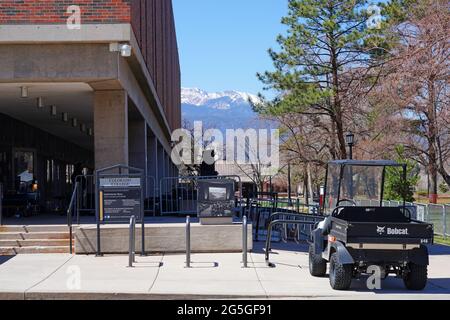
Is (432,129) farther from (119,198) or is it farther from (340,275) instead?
(340,275)

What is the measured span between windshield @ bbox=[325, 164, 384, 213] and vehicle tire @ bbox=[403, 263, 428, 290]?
1571mm

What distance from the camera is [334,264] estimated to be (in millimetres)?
10328

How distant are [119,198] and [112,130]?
12.5 ft

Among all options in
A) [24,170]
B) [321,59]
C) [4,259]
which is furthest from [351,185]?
[321,59]

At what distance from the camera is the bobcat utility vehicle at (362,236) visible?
1000cm

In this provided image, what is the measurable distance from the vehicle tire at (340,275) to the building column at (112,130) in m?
8.27

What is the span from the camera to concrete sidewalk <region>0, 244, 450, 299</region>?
32.4 ft

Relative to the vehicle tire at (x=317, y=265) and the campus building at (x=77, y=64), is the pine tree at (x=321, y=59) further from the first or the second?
the vehicle tire at (x=317, y=265)

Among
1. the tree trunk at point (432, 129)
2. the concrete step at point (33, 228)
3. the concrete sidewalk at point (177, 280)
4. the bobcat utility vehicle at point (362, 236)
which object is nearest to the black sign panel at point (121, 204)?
the concrete sidewalk at point (177, 280)

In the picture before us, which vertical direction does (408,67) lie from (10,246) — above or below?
above

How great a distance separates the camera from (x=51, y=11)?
1504 cm
